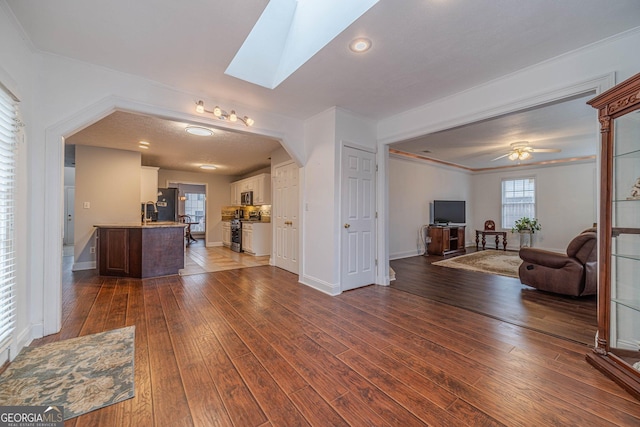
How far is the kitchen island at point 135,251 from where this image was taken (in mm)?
4332

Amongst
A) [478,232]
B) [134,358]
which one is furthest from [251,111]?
[478,232]

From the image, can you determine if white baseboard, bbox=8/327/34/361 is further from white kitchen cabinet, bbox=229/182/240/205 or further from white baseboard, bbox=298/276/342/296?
white kitchen cabinet, bbox=229/182/240/205

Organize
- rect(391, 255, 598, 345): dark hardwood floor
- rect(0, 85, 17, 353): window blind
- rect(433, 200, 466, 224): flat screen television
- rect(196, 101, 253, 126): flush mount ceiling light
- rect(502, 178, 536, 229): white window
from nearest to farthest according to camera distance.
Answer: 1. rect(0, 85, 17, 353): window blind
2. rect(391, 255, 598, 345): dark hardwood floor
3. rect(196, 101, 253, 126): flush mount ceiling light
4. rect(433, 200, 466, 224): flat screen television
5. rect(502, 178, 536, 229): white window

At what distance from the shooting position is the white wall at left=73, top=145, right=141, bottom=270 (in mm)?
5066

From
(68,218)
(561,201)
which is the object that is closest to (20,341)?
(68,218)

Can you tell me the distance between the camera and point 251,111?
3486 millimetres

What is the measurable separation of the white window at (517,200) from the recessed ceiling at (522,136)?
0.80 m

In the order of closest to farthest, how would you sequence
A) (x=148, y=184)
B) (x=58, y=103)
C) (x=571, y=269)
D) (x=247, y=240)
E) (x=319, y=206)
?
1. (x=58, y=103)
2. (x=571, y=269)
3. (x=319, y=206)
4. (x=148, y=184)
5. (x=247, y=240)

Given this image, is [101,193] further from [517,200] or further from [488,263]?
[517,200]

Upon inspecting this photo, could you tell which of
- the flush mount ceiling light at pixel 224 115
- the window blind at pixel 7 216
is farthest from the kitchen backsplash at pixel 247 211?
the window blind at pixel 7 216

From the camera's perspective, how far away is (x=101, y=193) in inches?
207

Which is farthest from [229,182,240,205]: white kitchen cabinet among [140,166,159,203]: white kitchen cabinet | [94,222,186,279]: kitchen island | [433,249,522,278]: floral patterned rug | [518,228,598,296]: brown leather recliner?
[518,228,598,296]: brown leather recliner

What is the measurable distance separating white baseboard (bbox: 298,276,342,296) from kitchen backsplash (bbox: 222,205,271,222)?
3.44 meters

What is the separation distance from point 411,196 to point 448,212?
142 cm
